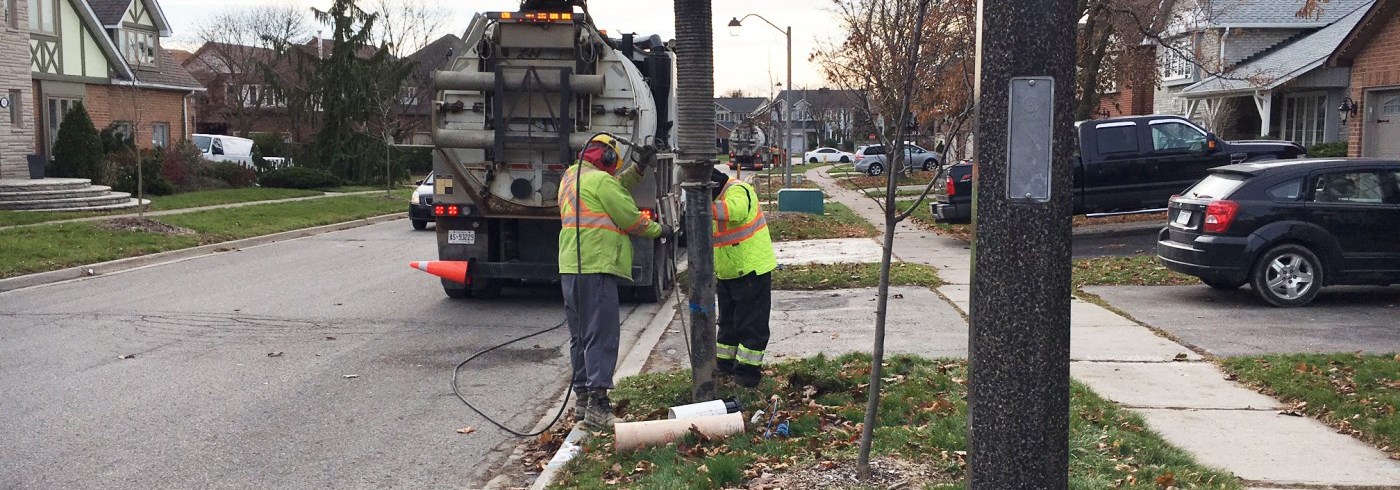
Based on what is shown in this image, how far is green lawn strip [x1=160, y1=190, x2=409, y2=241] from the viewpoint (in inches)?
852

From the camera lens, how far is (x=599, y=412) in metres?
7.08

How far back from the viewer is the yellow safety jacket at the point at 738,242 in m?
7.62

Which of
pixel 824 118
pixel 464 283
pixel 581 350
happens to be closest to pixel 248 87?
pixel 824 118

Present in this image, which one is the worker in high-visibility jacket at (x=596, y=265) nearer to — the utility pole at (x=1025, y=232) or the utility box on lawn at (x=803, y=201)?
the utility pole at (x=1025, y=232)

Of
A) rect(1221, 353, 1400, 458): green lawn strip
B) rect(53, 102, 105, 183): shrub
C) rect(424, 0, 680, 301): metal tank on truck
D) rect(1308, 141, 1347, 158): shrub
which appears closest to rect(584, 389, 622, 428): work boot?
rect(1221, 353, 1400, 458): green lawn strip

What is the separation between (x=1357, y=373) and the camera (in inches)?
302

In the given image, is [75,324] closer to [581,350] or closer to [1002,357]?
[581,350]

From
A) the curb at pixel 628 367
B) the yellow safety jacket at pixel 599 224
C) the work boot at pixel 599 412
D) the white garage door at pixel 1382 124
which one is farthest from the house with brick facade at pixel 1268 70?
the work boot at pixel 599 412

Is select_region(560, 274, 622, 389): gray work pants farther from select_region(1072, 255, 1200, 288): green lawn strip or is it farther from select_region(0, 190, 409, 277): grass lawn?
select_region(0, 190, 409, 277): grass lawn

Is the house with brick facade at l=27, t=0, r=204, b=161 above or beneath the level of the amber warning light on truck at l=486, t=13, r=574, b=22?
above

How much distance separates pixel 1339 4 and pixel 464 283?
3113 cm

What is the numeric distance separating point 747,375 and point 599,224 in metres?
1.37

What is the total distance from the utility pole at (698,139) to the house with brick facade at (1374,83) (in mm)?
22138

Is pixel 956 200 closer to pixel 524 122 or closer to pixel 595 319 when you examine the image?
pixel 524 122
